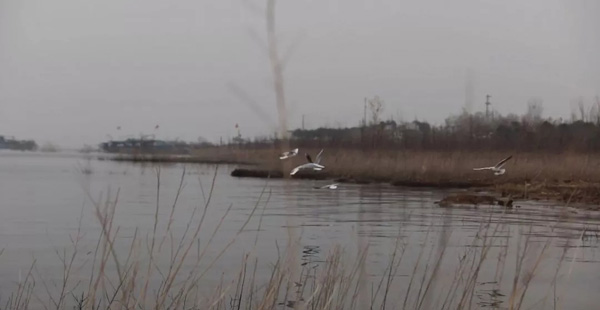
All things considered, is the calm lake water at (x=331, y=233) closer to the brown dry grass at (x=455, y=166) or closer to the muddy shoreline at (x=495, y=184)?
the muddy shoreline at (x=495, y=184)

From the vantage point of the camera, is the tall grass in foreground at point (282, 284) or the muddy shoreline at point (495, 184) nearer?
the tall grass in foreground at point (282, 284)

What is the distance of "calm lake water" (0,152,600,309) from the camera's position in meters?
4.97

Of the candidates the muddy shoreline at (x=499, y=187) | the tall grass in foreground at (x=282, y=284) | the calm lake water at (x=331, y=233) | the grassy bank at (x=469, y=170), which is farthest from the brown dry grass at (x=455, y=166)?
the tall grass in foreground at (x=282, y=284)

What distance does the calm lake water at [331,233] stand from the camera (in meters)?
4.97

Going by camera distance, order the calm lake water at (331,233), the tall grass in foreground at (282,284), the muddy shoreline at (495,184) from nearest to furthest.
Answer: the tall grass in foreground at (282,284) → the calm lake water at (331,233) → the muddy shoreline at (495,184)

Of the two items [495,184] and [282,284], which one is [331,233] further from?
[495,184]

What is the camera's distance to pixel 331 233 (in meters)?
12.1

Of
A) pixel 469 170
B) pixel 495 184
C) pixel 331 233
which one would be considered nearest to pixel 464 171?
pixel 469 170

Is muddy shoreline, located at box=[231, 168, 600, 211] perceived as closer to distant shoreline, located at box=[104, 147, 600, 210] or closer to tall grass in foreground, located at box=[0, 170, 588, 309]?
distant shoreline, located at box=[104, 147, 600, 210]

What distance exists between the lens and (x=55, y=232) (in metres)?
11.5

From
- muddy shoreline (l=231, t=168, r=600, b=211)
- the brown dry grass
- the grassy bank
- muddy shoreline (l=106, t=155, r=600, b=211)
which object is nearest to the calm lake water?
muddy shoreline (l=231, t=168, r=600, b=211)

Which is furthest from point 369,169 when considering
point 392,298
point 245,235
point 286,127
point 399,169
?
point 286,127

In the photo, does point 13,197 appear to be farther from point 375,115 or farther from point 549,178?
point 549,178

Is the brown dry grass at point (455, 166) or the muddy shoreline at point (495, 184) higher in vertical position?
the brown dry grass at point (455, 166)
